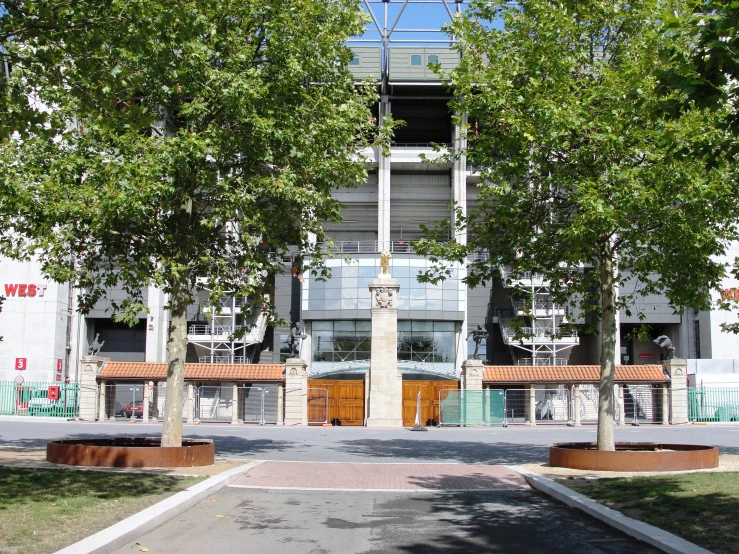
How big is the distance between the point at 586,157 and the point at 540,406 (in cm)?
2658

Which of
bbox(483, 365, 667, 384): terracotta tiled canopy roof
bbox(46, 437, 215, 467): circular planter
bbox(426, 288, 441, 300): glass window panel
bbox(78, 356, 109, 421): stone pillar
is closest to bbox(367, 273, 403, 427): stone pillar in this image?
bbox(483, 365, 667, 384): terracotta tiled canopy roof

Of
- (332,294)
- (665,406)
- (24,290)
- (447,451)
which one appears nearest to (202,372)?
(332,294)

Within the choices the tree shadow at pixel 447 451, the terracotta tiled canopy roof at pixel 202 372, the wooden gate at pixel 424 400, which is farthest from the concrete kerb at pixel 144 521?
the wooden gate at pixel 424 400

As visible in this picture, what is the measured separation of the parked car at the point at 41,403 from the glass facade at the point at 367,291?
55.9ft

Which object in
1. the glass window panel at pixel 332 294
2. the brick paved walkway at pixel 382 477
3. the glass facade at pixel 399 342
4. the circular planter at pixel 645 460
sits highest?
the glass window panel at pixel 332 294

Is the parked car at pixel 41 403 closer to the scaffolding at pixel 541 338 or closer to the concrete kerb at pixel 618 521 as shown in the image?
the scaffolding at pixel 541 338

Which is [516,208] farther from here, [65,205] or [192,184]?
[65,205]

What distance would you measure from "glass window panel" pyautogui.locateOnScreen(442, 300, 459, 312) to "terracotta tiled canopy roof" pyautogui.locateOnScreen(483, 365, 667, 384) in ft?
43.9

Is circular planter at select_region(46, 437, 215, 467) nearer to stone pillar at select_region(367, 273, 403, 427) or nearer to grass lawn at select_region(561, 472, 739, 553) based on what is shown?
grass lawn at select_region(561, 472, 739, 553)

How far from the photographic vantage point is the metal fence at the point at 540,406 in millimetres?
36938

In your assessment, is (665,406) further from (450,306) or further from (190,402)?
(190,402)

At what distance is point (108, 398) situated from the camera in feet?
129

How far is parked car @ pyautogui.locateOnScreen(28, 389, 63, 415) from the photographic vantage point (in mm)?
42250

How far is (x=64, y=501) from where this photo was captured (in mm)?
9758
